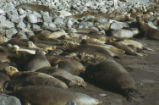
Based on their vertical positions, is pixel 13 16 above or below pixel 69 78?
below

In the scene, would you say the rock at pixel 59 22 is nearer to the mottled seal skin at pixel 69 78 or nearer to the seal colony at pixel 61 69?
the seal colony at pixel 61 69

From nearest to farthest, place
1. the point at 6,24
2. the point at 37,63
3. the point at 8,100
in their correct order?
the point at 8,100, the point at 37,63, the point at 6,24

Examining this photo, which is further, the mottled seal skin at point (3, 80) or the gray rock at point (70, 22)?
the gray rock at point (70, 22)

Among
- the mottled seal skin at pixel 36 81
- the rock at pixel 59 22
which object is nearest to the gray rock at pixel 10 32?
the rock at pixel 59 22

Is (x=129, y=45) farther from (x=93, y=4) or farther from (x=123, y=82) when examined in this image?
(x=93, y=4)

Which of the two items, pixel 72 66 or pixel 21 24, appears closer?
pixel 72 66

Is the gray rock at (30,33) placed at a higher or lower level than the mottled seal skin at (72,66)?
lower

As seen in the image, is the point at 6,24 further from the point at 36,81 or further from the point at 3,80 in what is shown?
the point at 36,81

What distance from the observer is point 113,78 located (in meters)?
4.98

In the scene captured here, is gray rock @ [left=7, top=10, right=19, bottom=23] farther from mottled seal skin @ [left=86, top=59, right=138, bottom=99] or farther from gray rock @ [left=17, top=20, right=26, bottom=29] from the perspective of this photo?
mottled seal skin @ [left=86, top=59, right=138, bottom=99]

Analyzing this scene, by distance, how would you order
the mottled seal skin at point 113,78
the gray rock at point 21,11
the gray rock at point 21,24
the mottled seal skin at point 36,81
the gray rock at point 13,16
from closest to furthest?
1. the mottled seal skin at point 36,81
2. the mottled seal skin at point 113,78
3. the gray rock at point 21,24
4. the gray rock at point 13,16
5. the gray rock at point 21,11

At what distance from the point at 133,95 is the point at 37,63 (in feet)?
6.10

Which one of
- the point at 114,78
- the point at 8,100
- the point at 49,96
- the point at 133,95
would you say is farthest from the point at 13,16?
the point at 8,100

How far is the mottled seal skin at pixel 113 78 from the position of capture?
4762mm
